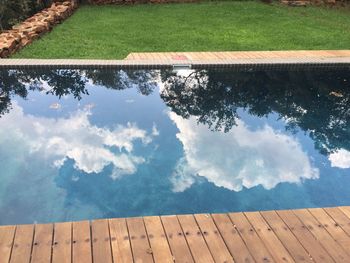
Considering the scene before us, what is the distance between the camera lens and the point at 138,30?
504 inches

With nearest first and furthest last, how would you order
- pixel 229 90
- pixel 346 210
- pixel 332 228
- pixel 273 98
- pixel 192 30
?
1. pixel 332 228
2. pixel 346 210
3. pixel 273 98
4. pixel 229 90
5. pixel 192 30

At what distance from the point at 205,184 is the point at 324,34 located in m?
9.24

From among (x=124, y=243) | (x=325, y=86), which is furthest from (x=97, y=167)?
(x=325, y=86)

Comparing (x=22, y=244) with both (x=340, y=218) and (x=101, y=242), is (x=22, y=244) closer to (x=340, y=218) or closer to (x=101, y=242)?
(x=101, y=242)

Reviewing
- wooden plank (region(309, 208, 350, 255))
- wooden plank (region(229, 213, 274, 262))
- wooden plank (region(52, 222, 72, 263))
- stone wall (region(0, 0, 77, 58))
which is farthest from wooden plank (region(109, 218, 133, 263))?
Answer: stone wall (region(0, 0, 77, 58))

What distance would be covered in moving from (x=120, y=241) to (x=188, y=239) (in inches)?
25.8

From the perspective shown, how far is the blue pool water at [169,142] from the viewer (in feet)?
17.1

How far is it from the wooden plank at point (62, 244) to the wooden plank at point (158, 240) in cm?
76

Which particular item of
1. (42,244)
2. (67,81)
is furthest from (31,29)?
(42,244)

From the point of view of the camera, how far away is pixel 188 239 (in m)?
3.79

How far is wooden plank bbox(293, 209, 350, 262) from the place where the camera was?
3613 millimetres

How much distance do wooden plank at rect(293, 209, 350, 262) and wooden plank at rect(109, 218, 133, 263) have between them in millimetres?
1857

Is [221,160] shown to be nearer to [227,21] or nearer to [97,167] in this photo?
[97,167]

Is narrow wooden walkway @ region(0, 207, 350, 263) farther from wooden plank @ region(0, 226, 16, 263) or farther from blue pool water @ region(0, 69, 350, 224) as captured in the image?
blue pool water @ region(0, 69, 350, 224)
